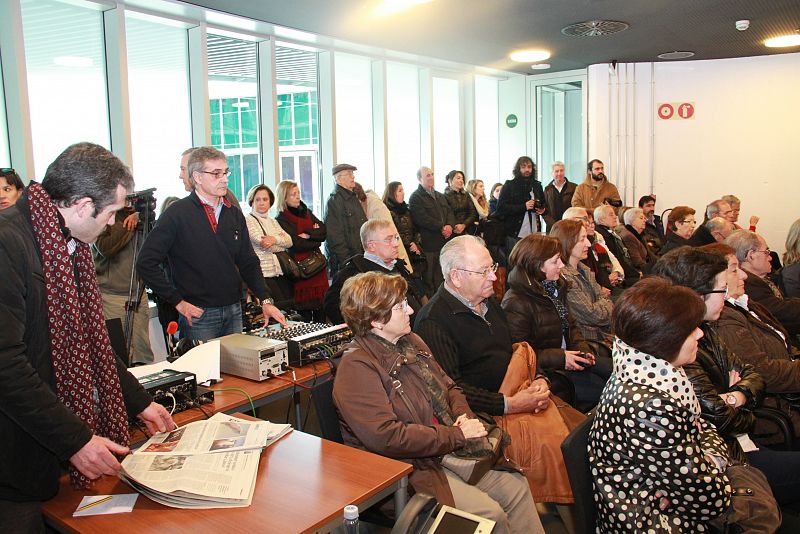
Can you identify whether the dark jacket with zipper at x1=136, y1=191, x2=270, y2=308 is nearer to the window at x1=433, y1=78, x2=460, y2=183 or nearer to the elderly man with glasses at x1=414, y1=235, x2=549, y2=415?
the elderly man with glasses at x1=414, y1=235, x2=549, y2=415

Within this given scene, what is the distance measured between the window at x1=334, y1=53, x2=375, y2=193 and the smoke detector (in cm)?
252

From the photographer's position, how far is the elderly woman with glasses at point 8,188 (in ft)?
12.1

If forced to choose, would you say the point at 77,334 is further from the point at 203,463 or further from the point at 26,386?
the point at 203,463

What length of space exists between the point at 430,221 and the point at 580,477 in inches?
233

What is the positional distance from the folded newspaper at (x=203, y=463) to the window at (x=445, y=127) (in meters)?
7.86

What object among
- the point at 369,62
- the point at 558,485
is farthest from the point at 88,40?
the point at 558,485

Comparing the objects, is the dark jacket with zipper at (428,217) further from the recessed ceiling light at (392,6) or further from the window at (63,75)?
the window at (63,75)

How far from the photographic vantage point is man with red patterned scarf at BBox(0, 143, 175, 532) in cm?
169

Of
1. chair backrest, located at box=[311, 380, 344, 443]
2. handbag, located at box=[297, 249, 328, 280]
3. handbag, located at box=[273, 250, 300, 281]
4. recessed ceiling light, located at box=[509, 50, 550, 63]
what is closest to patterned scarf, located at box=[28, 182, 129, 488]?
chair backrest, located at box=[311, 380, 344, 443]

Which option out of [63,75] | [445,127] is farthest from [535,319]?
[445,127]

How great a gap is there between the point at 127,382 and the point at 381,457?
0.87m

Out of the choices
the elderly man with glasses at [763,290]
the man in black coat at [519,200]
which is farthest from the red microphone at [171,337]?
the man in black coat at [519,200]

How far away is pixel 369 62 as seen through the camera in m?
8.50

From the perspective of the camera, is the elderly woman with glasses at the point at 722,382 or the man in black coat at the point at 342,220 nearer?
the elderly woman with glasses at the point at 722,382
